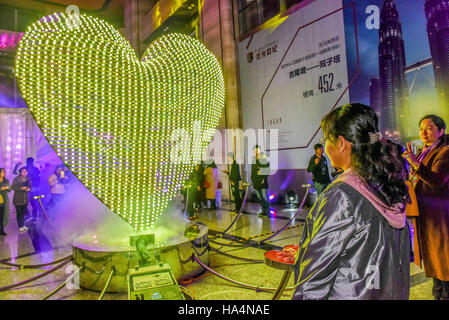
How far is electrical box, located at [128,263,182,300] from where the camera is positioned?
157 cm

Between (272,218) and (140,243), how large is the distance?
421 centimetres

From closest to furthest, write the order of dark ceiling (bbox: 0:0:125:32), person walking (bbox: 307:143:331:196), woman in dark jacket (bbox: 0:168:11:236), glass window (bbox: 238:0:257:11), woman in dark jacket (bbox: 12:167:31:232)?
woman in dark jacket (bbox: 0:168:11:236) → person walking (bbox: 307:143:331:196) → woman in dark jacket (bbox: 12:167:31:232) → glass window (bbox: 238:0:257:11) → dark ceiling (bbox: 0:0:125:32)

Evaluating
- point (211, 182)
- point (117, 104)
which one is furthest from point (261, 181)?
point (117, 104)

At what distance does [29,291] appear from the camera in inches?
117

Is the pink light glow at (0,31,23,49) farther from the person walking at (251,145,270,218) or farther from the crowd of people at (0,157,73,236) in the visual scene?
the person walking at (251,145,270,218)

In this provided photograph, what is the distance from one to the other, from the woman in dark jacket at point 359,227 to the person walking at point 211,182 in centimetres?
714

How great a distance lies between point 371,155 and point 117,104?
7.02 ft

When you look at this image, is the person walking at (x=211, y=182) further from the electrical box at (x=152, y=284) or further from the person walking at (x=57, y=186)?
the electrical box at (x=152, y=284)

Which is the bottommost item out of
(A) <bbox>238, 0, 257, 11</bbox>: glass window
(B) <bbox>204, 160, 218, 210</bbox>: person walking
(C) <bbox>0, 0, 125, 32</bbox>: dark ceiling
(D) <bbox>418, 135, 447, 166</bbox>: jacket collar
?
(B) <bbox>204, 160, 218, 210</bbox>: person walking

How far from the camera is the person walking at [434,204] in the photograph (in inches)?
92.5

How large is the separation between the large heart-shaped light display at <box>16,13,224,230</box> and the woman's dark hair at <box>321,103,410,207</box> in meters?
1.96

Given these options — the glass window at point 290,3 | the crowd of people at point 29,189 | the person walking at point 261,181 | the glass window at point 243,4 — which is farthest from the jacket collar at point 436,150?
the glass window at point 243,4

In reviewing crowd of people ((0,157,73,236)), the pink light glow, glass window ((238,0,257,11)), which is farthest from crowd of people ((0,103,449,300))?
the pink light glow

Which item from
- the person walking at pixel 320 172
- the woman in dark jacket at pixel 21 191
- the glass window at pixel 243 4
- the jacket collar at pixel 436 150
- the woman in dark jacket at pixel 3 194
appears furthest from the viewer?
the glass window at pixel 243 4
